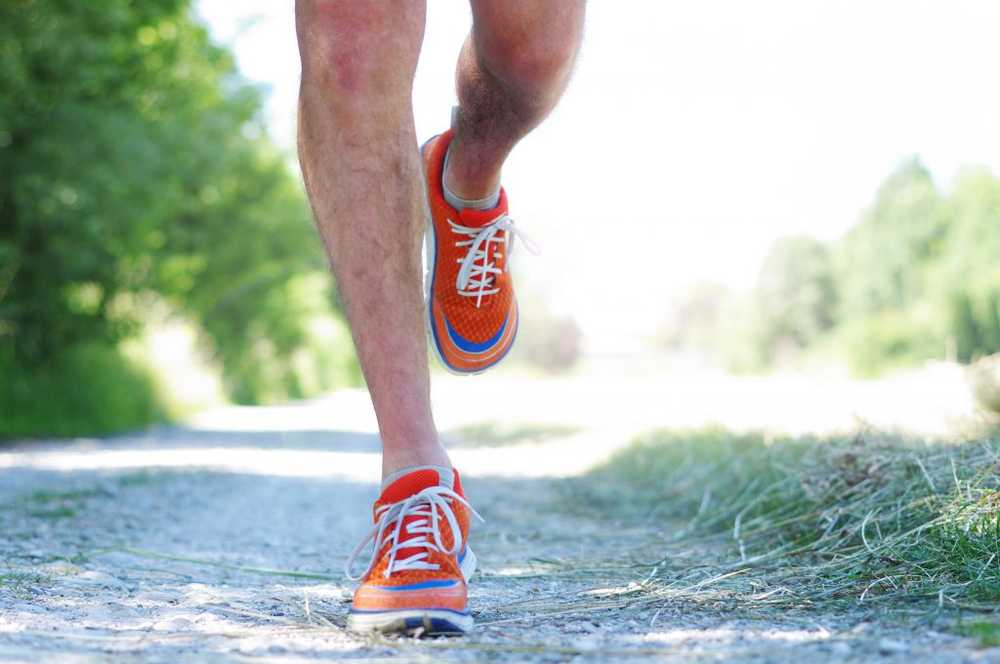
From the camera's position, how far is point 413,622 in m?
1.38

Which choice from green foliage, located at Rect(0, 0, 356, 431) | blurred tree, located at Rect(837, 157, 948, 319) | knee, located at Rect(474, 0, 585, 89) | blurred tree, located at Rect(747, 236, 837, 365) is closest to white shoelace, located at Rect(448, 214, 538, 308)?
knee, located at Rect(474, 0, 585, 89)

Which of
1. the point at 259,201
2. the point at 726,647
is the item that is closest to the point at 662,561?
the point at 726,647

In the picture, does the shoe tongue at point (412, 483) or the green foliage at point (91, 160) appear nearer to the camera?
the shoe tongue at point (412, 483)

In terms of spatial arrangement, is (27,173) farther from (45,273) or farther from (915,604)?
(915,604)

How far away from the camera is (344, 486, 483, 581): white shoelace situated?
57.4 inches

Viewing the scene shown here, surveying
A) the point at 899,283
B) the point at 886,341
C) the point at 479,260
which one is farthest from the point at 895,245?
the point at 479,260

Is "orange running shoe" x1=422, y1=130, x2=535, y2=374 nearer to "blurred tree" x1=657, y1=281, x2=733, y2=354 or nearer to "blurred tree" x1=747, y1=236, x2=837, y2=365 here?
"blurred tree" x1=747, y1=236, x2=837, y2=365

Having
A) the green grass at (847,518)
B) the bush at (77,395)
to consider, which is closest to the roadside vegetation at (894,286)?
the green grass at (847,518)

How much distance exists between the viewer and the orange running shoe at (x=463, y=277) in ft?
6.73

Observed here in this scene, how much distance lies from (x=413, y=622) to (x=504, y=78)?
102cm

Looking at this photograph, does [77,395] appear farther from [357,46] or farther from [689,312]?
[689,312]

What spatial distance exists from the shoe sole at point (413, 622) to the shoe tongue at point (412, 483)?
201 millimetres

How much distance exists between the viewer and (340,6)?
5.10ft

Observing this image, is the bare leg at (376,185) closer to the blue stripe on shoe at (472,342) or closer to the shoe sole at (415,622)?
the shoe sole at (415,622)
